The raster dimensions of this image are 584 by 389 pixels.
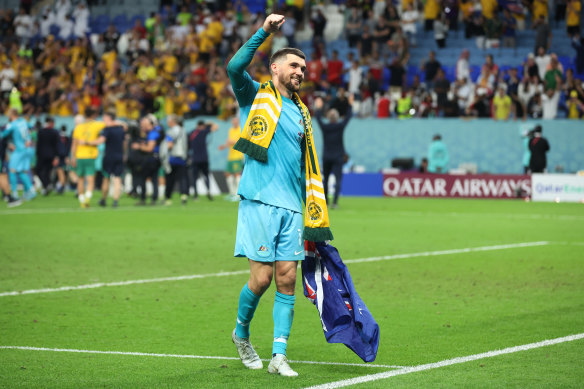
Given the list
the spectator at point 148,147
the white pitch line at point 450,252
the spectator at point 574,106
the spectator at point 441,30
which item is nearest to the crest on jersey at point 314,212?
the white pitch line at point 450,252

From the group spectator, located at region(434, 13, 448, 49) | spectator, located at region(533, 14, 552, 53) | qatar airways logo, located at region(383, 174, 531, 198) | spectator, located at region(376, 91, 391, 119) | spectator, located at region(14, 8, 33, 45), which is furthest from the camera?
spectator, located at region(14, 8, 33, 45)

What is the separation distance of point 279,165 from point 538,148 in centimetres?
2451

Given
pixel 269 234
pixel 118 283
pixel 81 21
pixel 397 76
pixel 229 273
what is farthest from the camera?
pixel 81 21

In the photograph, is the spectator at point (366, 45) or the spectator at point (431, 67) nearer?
the spectator at point (431, 67)

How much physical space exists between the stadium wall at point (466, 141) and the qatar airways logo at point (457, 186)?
164 cm

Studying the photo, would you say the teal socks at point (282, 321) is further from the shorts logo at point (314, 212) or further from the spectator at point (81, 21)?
the spectator at point (81, 21)

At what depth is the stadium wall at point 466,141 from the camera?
3123cm

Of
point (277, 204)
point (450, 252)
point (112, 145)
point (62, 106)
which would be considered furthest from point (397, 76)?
point (277, 204)

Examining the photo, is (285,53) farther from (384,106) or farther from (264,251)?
(384,106)

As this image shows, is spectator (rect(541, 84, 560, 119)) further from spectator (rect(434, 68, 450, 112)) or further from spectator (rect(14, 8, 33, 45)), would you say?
spectator (rect(14, 8, 33, 45))

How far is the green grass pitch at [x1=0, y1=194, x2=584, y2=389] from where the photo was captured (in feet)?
22.6

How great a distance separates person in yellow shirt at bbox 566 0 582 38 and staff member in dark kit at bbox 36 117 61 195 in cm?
1731

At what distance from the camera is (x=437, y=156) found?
31.9m

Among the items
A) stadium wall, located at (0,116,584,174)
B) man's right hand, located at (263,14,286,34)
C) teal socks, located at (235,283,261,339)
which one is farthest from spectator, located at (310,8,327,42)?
man's right hand, located at (263,14,286,34)
